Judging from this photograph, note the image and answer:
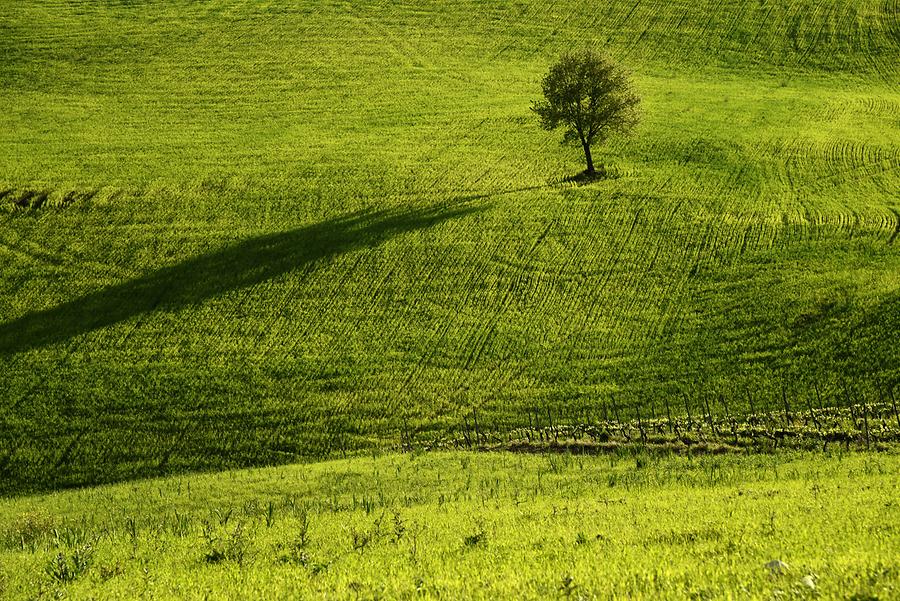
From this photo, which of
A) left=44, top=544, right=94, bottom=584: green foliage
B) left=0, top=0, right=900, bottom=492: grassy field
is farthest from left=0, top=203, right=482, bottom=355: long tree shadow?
left=44, top=544, right=94, bottom=584: green foliage

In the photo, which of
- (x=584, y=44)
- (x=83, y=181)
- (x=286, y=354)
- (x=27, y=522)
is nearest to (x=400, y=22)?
(x=584, y=44)

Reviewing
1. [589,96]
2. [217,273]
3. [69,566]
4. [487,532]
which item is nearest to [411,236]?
[217,273]

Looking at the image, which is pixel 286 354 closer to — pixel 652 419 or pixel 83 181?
pixel 652 419

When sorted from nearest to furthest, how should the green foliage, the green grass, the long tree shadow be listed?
the green grass
the green foliage
the long tree shadow

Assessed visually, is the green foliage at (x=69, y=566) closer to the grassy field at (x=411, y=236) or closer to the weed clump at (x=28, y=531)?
the weed clump at (x=28, y=531)

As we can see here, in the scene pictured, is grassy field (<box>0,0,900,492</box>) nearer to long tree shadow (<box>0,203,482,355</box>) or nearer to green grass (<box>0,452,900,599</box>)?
long tree shadow (<box>0,203,482,355</box>)

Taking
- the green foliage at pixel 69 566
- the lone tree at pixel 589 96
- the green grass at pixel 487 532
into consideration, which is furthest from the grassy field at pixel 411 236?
the green foliage at pixel 69 566

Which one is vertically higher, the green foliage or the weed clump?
the green foliage
